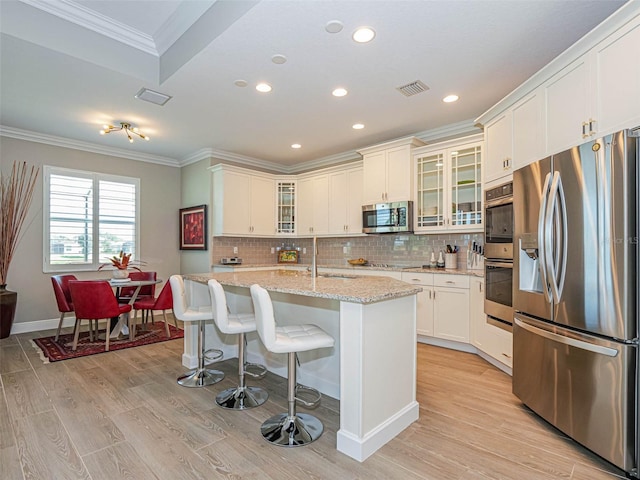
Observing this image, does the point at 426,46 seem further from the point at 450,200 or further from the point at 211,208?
the point at 211,208

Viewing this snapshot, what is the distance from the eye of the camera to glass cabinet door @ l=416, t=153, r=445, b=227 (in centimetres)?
439

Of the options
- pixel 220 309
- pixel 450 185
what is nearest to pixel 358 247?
pixel 450 185

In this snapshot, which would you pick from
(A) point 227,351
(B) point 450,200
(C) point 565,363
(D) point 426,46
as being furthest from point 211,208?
(C) point 565,363

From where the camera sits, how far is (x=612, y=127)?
1.97 meters

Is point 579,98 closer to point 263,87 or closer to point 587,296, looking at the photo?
point 587,296

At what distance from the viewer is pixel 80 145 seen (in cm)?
522

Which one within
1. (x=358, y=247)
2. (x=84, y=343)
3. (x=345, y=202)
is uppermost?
(x=345, y=202)

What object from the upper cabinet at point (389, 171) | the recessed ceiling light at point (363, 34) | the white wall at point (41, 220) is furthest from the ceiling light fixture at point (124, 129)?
the recessed ceiling light at point (363, 34)

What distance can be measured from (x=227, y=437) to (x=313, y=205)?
4.28 meters

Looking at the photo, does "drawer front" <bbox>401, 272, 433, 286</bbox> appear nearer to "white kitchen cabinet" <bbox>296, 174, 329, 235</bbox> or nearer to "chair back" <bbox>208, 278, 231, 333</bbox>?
"white kitchen cabinet" <bbox>296, 174, 329, 235</bbox>

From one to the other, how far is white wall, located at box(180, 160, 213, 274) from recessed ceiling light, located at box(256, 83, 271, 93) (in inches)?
102

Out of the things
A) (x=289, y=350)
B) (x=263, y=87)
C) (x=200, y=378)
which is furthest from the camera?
(x=263, y=87)

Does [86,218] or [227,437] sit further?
[86,218]

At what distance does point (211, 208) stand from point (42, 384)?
329 cm
